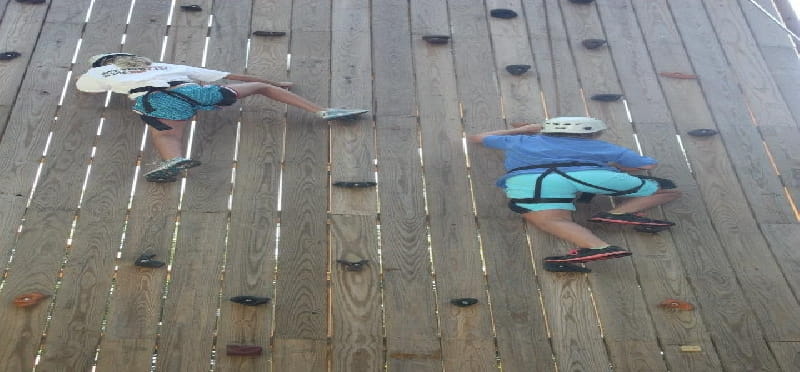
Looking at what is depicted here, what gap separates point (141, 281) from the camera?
5344mm

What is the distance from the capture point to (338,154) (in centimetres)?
620

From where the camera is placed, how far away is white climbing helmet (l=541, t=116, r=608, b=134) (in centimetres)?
612

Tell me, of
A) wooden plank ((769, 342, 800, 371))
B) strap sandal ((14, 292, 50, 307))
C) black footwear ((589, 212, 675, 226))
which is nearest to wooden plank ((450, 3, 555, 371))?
black footwear ((589, 212, 675, 226))

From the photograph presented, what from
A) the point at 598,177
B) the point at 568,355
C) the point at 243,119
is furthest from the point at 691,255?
the point at 243,119

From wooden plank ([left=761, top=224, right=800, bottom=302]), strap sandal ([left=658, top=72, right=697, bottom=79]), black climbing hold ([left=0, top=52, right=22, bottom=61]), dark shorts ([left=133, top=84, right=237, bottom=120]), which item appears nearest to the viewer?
wooden plank ([left=761, top=224, right=800, bottom=302])

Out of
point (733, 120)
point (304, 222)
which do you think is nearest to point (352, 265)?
point (304, 222)

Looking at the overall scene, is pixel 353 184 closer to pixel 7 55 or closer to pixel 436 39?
pixel 436 39

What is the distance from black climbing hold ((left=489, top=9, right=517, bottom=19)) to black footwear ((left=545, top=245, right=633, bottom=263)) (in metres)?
2.49

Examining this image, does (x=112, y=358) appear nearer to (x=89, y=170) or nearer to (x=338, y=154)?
(x=89, y=170)

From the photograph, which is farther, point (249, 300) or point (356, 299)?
point (356, 299)

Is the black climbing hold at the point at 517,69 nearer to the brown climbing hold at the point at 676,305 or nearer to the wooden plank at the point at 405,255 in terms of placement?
the wooden plank at the point at 405,255

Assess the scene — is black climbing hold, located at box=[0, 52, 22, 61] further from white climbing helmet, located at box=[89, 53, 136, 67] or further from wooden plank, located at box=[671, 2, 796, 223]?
wooden plank, located at box=[671, 2, 796, 223]

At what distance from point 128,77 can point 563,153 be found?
2.76 meters

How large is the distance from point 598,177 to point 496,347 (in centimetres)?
127
